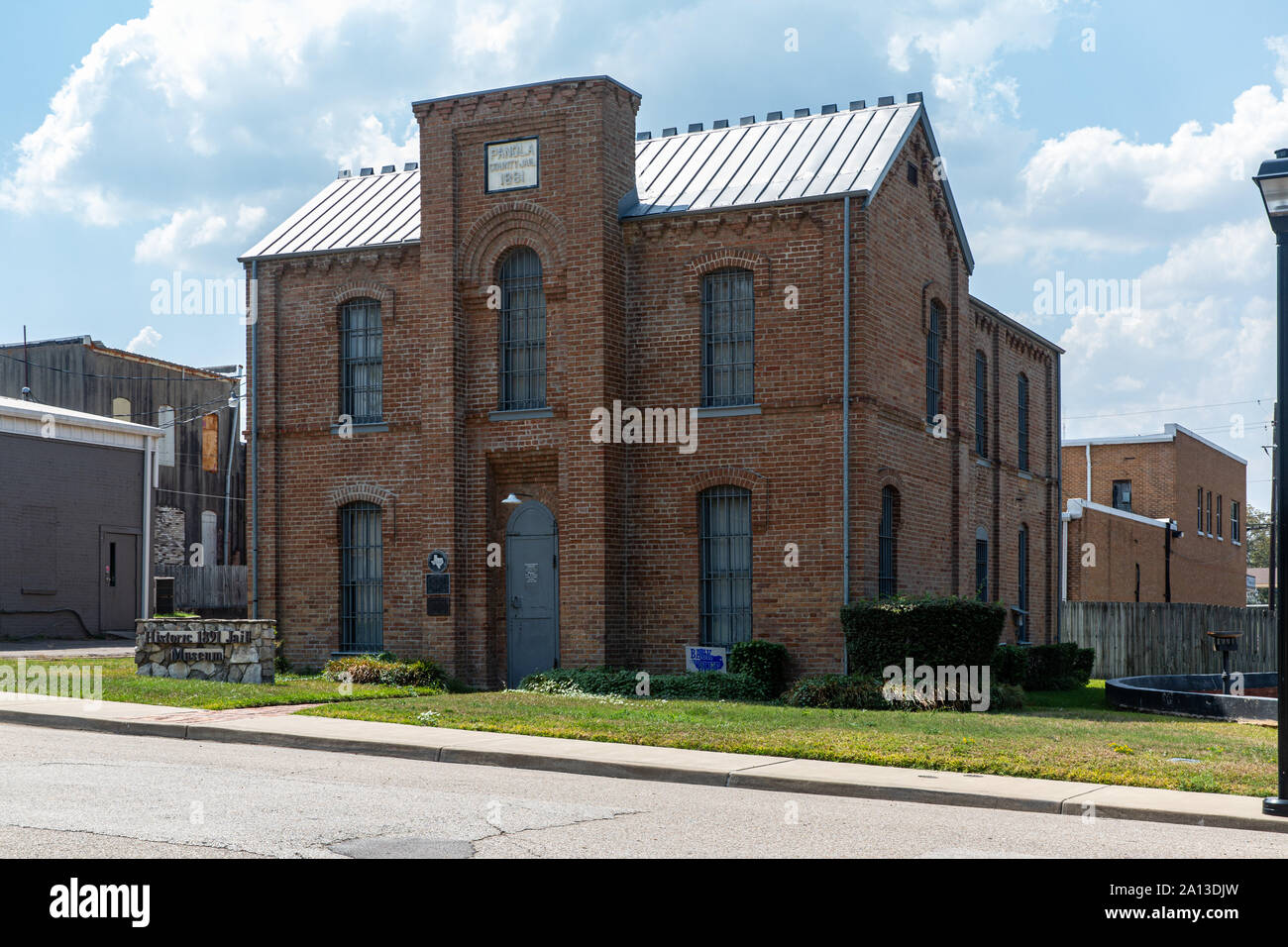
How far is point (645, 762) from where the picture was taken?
1372 centimetres

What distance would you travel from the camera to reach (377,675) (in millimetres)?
23094

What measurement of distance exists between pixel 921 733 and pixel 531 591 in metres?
9.26

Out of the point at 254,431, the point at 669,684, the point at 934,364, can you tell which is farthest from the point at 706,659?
the point at 254,431

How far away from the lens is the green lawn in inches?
730

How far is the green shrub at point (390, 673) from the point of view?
75.3 ft

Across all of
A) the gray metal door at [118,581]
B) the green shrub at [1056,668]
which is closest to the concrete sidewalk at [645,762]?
the green shrub at [1056,668]

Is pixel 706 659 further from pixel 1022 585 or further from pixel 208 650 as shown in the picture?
pixel 1022 585

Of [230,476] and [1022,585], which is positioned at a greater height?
[230,476]

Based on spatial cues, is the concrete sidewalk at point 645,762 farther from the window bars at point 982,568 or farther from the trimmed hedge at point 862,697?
the window bars at point 982,568

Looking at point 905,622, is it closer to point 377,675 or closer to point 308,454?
point 377,675

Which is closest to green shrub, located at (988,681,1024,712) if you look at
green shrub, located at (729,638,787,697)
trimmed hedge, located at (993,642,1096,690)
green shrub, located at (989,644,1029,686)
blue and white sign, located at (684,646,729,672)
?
green shrub, located at (989,644,1029,686)

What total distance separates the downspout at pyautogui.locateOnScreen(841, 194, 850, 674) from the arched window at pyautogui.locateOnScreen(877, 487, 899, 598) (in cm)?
170

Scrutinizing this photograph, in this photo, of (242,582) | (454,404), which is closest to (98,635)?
(242,582)
